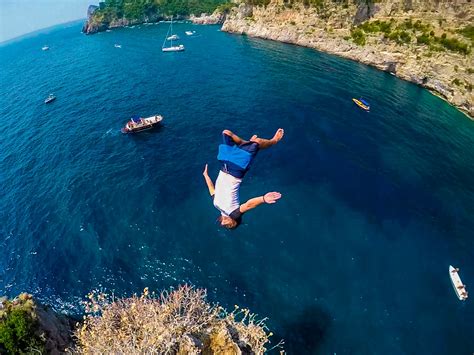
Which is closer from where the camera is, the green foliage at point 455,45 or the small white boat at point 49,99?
the green foliage at point 455,45

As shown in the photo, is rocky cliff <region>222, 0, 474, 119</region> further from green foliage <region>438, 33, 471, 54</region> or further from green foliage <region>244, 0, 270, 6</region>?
green foliage <region>244, 0, 270, 6</region>

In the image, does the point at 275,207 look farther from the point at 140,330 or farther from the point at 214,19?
the point at 214,19

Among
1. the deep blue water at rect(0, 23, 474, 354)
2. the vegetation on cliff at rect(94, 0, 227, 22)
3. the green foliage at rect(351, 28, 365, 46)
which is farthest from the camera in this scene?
the vegetation on cliff at rect(94, 0, 227, 22)

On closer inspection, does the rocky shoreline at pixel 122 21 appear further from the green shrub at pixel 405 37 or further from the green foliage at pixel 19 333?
the green foliage at pixel 19 333

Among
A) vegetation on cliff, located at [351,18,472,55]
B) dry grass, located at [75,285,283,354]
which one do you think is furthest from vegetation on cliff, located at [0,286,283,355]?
vegetation on cliff, located at [351,18,472,55]

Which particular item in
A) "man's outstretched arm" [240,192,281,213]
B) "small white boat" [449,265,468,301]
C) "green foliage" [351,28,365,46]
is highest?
"man's outstretched arm" [240,192,281,213]

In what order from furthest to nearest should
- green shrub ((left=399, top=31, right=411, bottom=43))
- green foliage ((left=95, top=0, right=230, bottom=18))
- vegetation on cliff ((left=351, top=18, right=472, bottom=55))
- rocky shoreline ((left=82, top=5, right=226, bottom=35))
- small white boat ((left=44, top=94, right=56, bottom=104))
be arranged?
green foliage ((left=95, top=0, right=230, bottom=18)), rocky shoreline ((left=82, top=5, right=226, bottom=35)), green shrub ((left=399, top=31, right=411, bottom=43)), small white boat ((left=44, top=94, right=56, bottom=104)), vegetation on cliff ((left=351, top=18, right=472, bottom=55))

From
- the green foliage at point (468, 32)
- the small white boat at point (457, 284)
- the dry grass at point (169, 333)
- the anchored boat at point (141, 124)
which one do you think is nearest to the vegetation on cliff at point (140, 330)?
Answer: the dry grass at point (169, 333)
